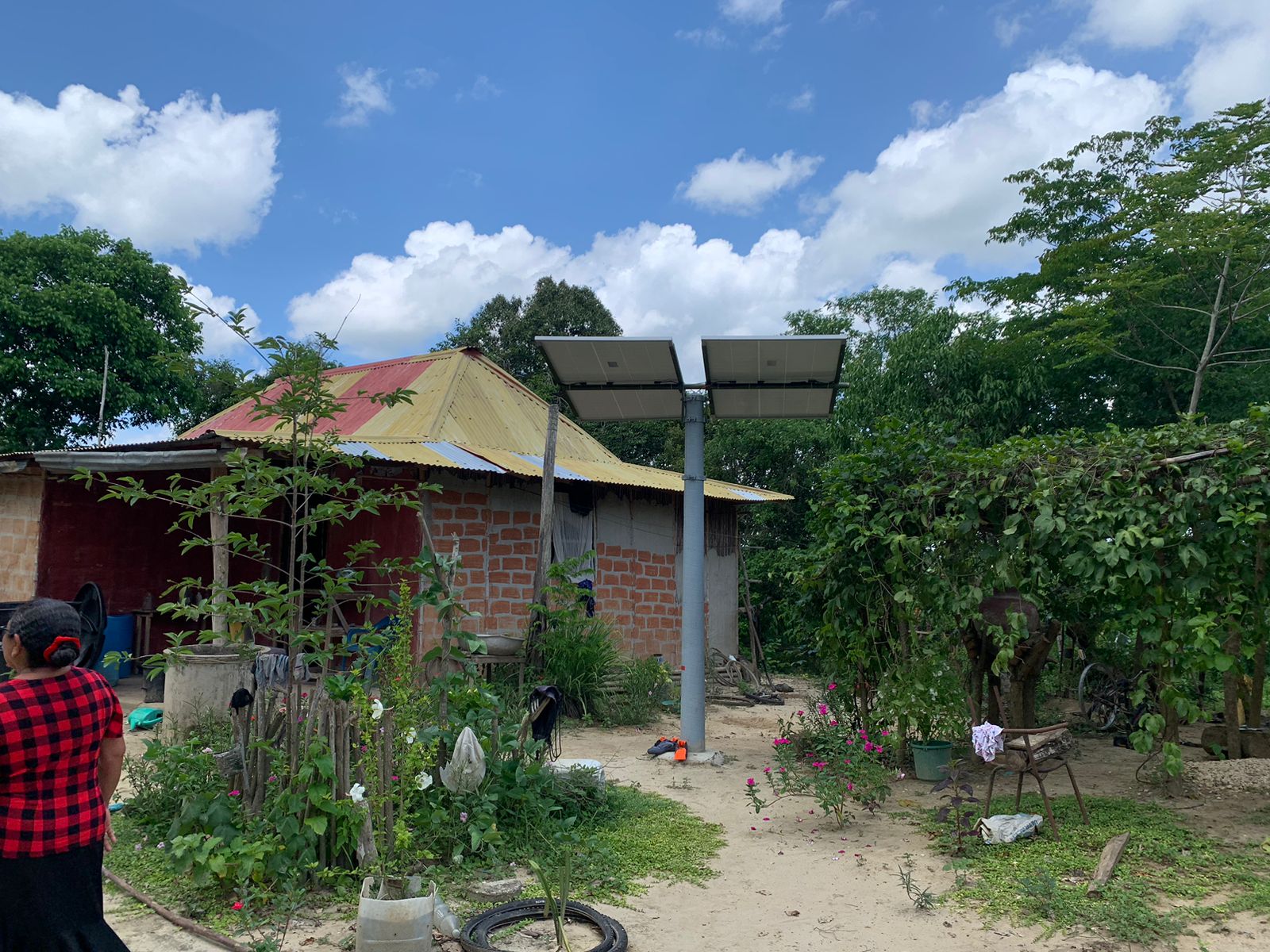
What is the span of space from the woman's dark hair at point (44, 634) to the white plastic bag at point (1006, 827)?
14.7 feet

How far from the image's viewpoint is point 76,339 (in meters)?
19.2

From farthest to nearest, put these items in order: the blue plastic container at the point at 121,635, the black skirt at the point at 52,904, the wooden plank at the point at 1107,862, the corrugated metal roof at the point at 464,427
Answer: the blue plastic container at the point at 121,635
the corrugated metal roof at the point at 464,427
the wooden plank at the point at 1107,862
the black skirt at the point at 52,904

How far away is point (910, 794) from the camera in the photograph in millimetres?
6328

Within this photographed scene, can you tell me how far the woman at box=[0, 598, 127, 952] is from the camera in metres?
2.64

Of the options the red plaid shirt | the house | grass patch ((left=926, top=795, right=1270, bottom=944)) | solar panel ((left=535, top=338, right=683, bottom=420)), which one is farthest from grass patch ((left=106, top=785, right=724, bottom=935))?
the house

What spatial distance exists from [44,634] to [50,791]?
→ 466 millimetres

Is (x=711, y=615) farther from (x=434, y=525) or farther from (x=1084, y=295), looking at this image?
(x=1084, y=295)

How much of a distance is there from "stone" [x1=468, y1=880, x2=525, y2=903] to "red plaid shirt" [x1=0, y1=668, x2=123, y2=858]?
1.84 meters

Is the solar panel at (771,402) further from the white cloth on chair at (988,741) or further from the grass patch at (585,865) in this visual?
the grass patch at (585,865)

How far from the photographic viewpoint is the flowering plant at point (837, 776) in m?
5.63

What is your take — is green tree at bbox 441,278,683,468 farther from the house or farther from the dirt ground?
the dirt ground

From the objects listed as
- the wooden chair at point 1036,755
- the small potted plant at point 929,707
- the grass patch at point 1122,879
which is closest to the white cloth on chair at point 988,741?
the wooden chair at point 1036,755

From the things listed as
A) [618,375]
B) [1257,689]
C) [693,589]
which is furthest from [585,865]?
[1257,689]

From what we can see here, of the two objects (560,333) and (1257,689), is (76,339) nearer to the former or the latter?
(560,333)
